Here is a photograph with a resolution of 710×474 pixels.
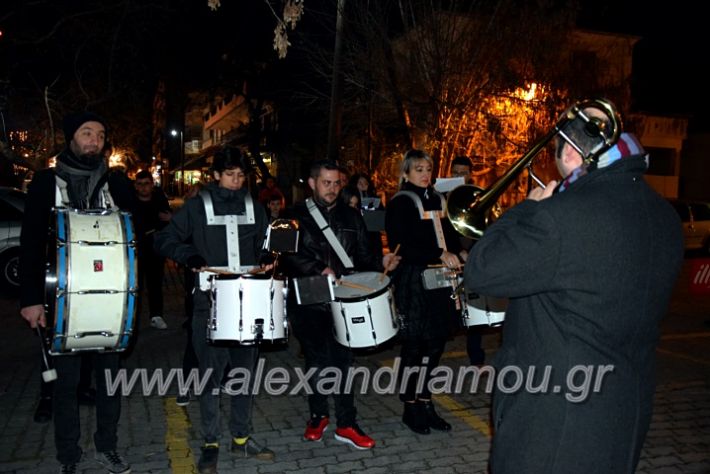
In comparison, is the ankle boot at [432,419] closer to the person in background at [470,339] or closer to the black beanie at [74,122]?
the person in background at [470,339]

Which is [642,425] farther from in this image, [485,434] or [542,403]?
[485,434]

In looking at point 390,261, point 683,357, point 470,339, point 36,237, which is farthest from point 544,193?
point 683,357

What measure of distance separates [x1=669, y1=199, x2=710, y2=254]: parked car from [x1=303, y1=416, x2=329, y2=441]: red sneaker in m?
15.8

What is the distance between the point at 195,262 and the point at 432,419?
2.26 meters

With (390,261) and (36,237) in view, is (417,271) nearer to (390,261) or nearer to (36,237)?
(390,261)

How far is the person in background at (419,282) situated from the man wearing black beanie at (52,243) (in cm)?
199

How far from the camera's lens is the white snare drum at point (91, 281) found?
136 inches

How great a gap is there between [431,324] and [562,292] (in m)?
2.70

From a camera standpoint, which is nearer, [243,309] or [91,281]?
[91,281]

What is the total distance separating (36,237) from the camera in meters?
3.68

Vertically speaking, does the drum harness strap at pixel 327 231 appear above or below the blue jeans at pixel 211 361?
above

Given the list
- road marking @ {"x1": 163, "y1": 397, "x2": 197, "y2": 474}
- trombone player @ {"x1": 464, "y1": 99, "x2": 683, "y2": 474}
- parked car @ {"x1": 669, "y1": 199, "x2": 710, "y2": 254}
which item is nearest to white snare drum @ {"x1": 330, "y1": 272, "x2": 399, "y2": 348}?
road marking @ {"x1": 163, "y1": 397, "x2": 197, "y2": 474}

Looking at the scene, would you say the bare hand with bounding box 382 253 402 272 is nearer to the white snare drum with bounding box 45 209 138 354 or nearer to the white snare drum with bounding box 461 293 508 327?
the white snare drum with bounding box 461 293 508 327

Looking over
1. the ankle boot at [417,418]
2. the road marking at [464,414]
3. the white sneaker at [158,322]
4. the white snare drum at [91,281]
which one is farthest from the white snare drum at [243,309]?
the white sneaker at [158,322]
